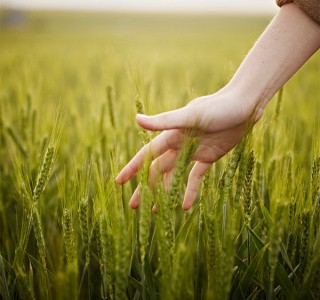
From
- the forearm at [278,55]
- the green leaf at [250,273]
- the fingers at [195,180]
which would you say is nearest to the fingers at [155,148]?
the fingers at [195,180]

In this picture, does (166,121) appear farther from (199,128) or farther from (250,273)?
(250,273)

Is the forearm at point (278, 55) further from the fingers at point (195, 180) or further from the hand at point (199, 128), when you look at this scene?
the fingers at point (195, 180)

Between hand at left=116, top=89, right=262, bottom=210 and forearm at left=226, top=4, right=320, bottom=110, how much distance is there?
0.07 meters

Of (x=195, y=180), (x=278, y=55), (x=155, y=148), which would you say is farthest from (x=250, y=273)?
(x=278, y=55)

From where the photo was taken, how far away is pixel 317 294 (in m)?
0.99

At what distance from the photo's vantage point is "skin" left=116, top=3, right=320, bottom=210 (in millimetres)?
1103

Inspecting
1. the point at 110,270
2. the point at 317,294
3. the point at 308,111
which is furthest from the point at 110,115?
the point at 308,111

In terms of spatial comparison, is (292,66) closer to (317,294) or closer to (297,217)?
(297,217)

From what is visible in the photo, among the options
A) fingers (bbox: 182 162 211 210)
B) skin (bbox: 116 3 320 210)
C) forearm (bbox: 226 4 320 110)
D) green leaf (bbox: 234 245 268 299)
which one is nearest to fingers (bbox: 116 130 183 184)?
skin (bbox: 116 3 320 210)

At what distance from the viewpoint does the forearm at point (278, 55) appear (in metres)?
1.16

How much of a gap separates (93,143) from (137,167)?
76cm

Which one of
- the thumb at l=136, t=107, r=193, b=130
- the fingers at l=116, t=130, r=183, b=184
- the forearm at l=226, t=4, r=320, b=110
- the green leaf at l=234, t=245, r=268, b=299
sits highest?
the forearm at l=226, t=4, r=320, b=110

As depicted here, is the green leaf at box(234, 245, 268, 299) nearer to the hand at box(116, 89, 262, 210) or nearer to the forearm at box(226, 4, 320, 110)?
the hand at box(116, 89, 262, 210)

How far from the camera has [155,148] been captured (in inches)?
44.3
